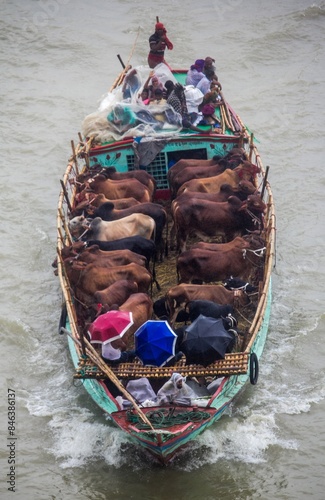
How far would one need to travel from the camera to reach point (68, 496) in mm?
10898

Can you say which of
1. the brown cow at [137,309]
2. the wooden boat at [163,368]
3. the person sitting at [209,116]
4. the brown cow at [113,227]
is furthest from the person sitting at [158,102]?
the brown cow at [137,309]

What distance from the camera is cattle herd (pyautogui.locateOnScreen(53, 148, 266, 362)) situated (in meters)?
11.9

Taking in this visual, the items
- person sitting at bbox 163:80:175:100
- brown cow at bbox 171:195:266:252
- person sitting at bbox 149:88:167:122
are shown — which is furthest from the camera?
person sitting at bbox 163:80:175:100

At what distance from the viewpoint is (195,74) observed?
17.1m

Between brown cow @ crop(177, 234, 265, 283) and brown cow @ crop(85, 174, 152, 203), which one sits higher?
brown cow @ crop(85, 174, 152, 203)

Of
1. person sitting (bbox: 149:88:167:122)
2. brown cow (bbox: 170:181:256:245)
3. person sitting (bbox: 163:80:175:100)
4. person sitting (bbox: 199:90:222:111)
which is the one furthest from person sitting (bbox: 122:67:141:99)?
brown cow (bbox: 170:181:256:245)

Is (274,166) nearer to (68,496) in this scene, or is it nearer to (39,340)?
(39,340)

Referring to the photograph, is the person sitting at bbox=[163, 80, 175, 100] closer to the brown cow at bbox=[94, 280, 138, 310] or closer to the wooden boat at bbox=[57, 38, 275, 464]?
the wooden boat at bbox=[57, 38, 275, 464]

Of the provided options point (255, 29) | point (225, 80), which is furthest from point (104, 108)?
point (255, 29)

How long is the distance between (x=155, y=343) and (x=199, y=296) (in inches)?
50.5

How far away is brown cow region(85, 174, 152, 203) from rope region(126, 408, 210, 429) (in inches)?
187

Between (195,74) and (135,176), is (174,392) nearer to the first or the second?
(135,176)

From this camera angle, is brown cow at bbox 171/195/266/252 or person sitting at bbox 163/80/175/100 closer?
brown cow at bbox 171/195/266/252

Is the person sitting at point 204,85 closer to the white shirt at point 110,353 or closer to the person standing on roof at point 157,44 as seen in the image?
the person standing on roof at point 157,44
